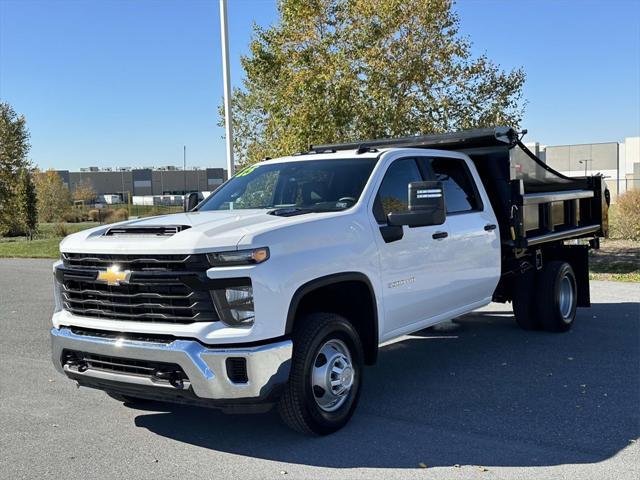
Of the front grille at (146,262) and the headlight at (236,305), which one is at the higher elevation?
the front grille at (146,262)

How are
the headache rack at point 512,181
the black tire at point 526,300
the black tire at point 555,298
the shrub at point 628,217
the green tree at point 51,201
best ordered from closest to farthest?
the headache rack at point 512,181 < the black tire at point 555,298 < the black tire at point 526,300 < the shrub at point 628,217 < the green tree at point 51,201

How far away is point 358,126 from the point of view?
583 inches

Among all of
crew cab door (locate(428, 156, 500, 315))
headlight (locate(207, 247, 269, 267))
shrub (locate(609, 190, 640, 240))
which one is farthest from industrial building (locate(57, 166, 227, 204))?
headlight (locate(207, 247, 269, 267))

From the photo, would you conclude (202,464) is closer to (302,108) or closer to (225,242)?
(225,242)

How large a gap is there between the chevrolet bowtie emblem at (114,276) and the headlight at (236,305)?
67 cm

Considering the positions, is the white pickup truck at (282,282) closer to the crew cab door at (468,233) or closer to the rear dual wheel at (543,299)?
the crew cab door at (468,233)

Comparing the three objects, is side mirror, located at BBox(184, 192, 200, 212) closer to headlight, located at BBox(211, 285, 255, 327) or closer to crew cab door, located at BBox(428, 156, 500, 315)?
crew cab door, located at BBox(428, 156, 500, 315)

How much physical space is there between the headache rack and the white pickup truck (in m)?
0.38

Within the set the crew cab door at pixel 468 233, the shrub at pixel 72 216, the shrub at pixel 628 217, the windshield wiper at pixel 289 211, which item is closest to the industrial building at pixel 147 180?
the shrub at pixel 72 216

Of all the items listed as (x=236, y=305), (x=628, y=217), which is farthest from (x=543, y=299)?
(x=628, y=217)

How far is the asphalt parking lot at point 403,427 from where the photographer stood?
4355 mm

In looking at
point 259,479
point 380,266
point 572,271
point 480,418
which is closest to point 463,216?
point 380,266

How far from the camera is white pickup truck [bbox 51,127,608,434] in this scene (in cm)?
434

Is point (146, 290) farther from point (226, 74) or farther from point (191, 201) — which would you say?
point (226, 74)
